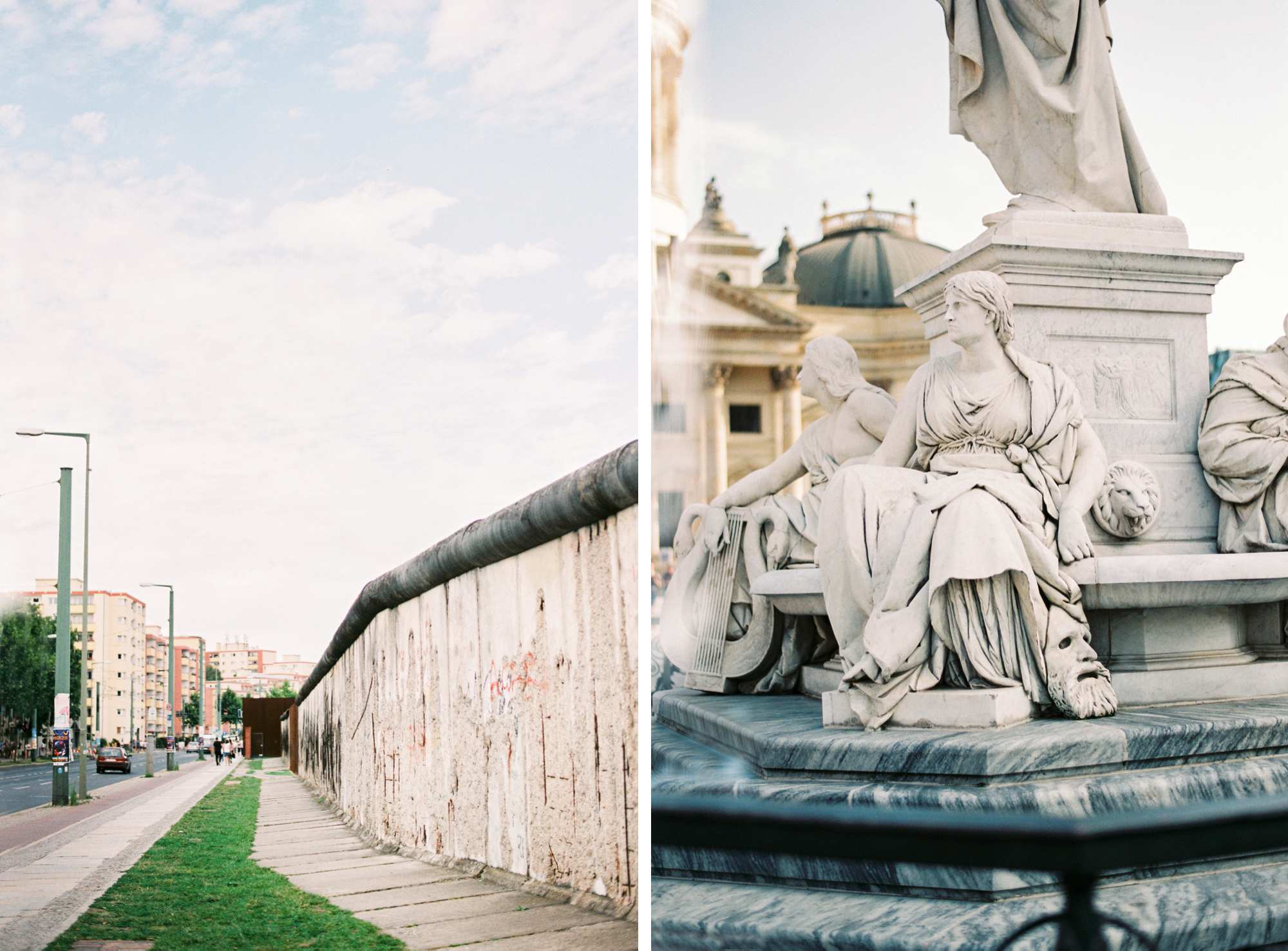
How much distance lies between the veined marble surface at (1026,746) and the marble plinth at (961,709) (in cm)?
3

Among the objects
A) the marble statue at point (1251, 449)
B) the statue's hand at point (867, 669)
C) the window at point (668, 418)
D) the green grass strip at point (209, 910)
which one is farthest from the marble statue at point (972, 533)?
the window at point (668, 418)

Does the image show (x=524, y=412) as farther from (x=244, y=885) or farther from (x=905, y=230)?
(x=905, y=230)

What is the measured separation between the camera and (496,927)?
297 centimetres

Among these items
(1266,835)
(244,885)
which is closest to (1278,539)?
(1266,835)

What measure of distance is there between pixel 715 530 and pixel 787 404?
44.8ft

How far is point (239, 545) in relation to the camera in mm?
3789

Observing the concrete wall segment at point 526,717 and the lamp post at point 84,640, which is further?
the lamp post at point 84,640

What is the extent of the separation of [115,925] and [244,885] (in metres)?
0.41

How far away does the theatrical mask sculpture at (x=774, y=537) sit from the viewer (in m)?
3.33

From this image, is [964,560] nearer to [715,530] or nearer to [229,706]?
[715,530]

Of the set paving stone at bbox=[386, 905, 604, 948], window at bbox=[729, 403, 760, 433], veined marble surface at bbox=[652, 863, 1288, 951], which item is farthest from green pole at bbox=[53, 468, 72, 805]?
window at bbox=[729, 403, 760, 433]

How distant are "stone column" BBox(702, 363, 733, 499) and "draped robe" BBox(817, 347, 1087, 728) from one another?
11.1 meters

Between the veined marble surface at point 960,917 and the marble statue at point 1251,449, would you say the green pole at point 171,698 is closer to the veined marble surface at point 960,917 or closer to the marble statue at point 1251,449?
the veined marble surface at point 960,917

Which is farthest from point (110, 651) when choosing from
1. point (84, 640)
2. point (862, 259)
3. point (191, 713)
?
point (862, 259)
